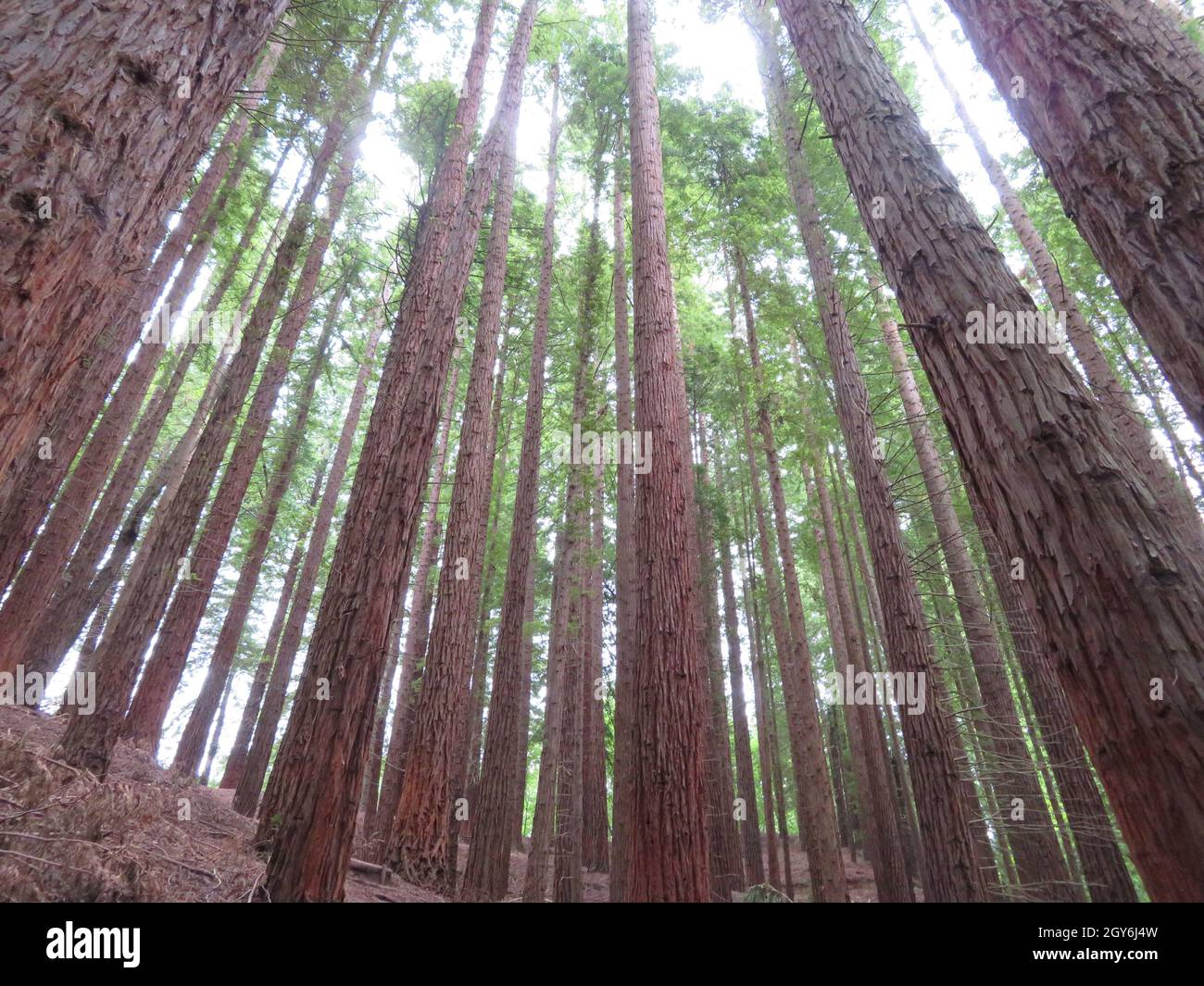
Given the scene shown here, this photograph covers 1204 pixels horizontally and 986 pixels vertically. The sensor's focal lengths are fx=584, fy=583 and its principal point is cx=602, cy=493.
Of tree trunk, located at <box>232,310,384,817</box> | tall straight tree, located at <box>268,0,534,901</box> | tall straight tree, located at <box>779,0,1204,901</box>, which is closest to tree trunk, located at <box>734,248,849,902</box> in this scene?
tall straight tree, located at <box>268,0,534,901</box>

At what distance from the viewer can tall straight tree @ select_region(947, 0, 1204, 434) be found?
236 centimetres

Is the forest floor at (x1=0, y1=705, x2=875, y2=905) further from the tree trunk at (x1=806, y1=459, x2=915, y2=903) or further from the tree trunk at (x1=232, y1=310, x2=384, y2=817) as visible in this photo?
the tree trunk at (x1=806, y1=459, x2=915, y2=903)

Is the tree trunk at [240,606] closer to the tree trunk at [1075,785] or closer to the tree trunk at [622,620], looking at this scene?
the tree trunk at [622,620]

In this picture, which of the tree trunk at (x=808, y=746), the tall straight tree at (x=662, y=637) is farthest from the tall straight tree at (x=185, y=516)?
the tree trunk at (x=808, y=746)

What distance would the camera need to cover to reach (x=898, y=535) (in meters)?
6.12

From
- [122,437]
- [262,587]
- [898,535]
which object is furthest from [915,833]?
[262,587]

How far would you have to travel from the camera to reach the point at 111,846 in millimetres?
3418

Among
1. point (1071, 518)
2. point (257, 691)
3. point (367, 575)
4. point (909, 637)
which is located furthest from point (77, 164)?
point (257, 691)

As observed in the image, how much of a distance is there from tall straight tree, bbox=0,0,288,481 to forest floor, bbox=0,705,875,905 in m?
2.65

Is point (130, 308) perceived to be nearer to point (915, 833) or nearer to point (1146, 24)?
point (1146, 24)

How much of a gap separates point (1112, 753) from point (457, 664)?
615 centimetres

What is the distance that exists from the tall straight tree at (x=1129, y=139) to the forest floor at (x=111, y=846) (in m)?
5.48

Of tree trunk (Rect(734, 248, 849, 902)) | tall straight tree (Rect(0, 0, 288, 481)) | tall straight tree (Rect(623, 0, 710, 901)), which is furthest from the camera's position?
tree trunk (Rect(734, 248, 849, 902))

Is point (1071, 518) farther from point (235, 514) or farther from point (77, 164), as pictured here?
point (235, 514)
